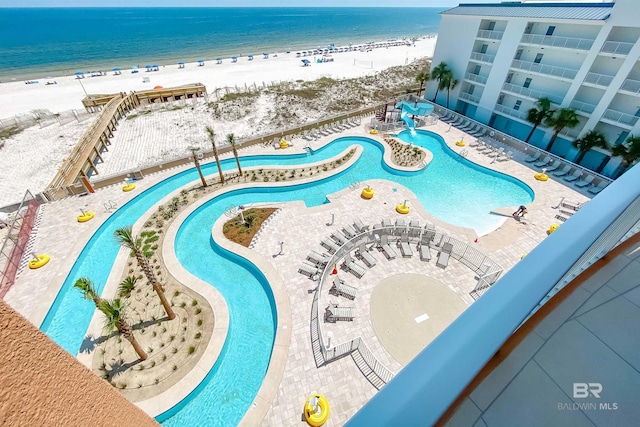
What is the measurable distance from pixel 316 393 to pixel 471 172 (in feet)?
80.9

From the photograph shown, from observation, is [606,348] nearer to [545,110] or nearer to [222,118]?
[545,110]

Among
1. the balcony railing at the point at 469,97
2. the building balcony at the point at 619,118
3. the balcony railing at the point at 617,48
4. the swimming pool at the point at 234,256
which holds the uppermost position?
the balcony railing at the point at 617,48

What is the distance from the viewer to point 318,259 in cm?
1677

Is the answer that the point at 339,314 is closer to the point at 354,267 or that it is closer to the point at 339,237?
the point at 354,267

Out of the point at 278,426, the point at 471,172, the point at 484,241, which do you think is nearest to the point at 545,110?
the point at 471,172

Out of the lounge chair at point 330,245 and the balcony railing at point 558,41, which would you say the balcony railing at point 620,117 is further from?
the lounge chair at point 330,245

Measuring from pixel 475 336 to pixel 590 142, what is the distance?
33161mm

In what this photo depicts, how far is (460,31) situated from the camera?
114 ft

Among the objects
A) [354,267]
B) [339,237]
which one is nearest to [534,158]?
[339,237]

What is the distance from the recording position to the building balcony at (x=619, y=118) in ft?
75.8

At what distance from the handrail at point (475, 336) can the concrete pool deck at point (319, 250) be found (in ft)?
36.8

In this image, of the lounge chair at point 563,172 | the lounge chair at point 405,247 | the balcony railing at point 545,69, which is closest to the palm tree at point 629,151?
the lounge chair at point 563,172

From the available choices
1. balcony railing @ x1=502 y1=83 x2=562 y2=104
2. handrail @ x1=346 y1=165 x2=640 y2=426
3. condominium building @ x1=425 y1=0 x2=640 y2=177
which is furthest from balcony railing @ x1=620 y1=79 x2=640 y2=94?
handrail @ x1=346 y1=165 x2=640 y2=426

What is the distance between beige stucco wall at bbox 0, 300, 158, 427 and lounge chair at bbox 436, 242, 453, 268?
16.6 m
